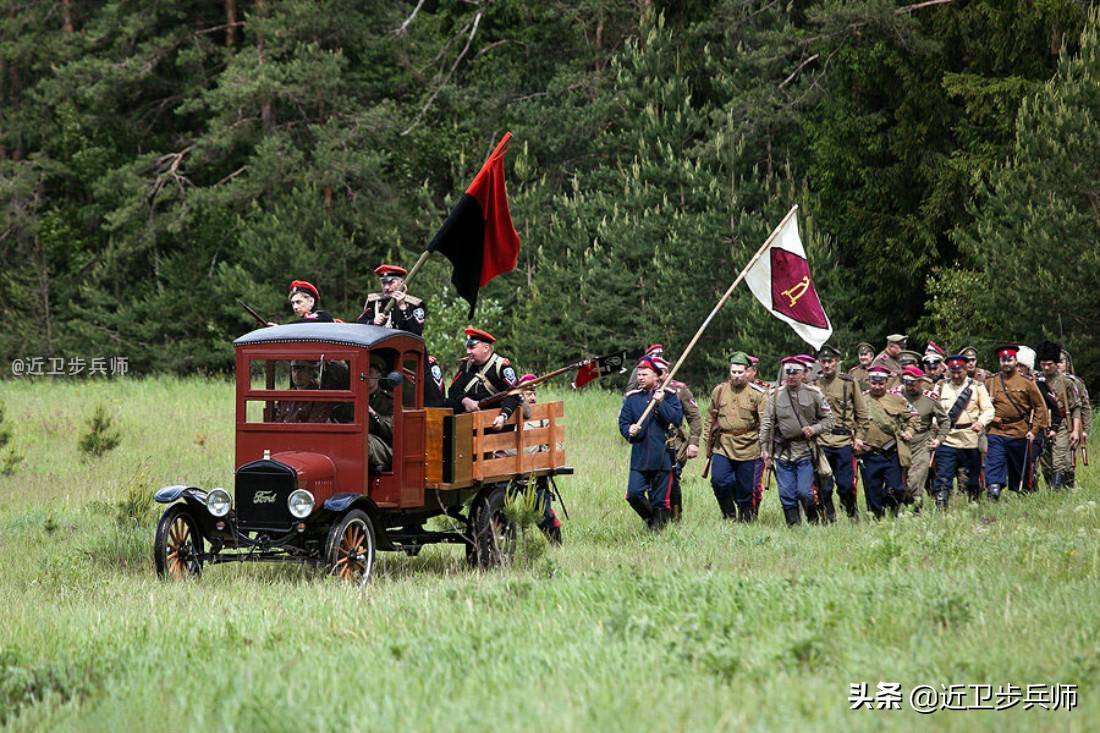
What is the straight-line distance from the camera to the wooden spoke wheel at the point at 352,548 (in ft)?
36.9

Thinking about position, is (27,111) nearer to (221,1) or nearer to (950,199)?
(221,1)

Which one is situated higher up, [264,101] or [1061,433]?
[264,101]

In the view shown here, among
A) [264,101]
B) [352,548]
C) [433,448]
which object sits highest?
[264,101]

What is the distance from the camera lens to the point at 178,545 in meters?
11.9

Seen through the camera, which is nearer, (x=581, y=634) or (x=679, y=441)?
(x=581, y=634)

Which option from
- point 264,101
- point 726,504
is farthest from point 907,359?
point 264,101

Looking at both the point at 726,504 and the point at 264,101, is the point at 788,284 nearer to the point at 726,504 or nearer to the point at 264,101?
the point at 726,504

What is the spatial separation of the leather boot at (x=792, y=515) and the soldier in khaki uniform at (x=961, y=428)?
9.35 ft

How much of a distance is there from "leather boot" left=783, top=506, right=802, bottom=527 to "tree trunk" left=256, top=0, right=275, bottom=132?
98.5 feet

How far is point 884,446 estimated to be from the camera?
1714 centimetres

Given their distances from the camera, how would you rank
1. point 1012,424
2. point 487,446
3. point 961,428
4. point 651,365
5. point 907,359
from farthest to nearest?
point 907,359
point 1012,424
point 961,428
point 651,365
point 487,446

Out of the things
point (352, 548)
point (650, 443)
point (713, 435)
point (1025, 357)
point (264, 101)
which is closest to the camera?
point (352, 548)

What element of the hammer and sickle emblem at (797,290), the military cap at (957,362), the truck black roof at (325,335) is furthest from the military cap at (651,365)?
the military cap at (957,362)

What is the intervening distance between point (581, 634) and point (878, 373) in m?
10.7
